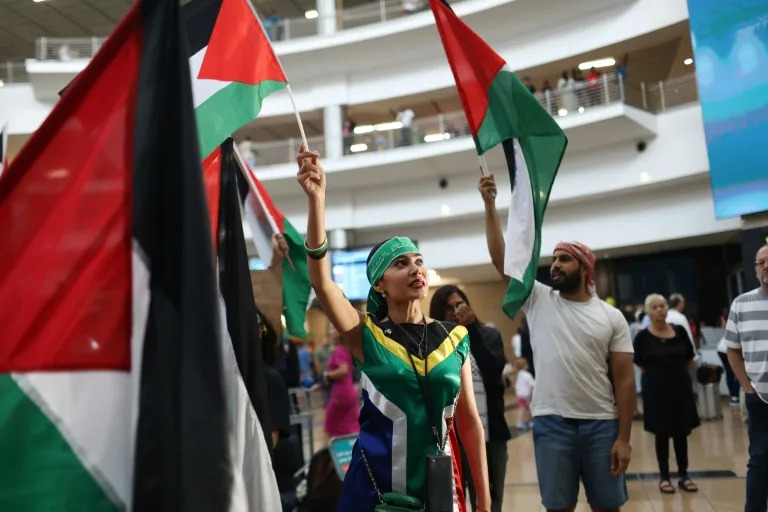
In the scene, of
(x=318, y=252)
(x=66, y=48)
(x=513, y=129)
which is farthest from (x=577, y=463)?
(x=66, y=48)

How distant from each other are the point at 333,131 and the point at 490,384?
15.4 m

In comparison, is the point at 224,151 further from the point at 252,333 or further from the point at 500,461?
the point at 500,461

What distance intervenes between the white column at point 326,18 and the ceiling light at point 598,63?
676 centimetres

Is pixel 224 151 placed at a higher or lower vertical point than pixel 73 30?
lower

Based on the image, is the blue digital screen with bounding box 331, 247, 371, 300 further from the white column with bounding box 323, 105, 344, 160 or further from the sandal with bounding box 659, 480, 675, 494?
the sandal with bounding box 659, 480, 675, 494

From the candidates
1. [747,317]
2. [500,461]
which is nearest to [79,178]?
[500,461]

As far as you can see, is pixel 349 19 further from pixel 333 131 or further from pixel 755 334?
pixel 755 334

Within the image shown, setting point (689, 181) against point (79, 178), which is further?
point (689, 181)

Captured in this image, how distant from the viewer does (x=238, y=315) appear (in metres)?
3.03

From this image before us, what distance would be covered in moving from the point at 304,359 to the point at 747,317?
953 centimetres

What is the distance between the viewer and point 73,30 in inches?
845

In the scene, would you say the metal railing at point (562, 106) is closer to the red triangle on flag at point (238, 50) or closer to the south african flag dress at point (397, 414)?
the red triangle on flag at point (238, 50)

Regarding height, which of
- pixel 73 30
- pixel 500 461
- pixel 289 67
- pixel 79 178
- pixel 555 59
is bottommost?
pixel 500 461

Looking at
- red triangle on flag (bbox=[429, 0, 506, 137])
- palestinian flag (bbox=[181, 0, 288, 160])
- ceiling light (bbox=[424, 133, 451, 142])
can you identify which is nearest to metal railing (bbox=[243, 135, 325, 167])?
ceiling light (bbox=[424, 133, 451, 142])
